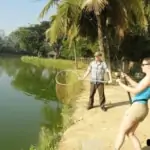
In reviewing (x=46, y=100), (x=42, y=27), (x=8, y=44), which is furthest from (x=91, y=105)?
(x=8, y=44)

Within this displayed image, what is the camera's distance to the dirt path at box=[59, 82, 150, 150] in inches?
287

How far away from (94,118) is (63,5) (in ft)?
26.6

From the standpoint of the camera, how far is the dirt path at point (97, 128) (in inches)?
287

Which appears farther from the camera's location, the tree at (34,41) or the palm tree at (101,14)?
the tree at (34,41)

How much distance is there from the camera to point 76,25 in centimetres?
1864

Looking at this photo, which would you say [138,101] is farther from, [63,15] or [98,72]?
[63,15]

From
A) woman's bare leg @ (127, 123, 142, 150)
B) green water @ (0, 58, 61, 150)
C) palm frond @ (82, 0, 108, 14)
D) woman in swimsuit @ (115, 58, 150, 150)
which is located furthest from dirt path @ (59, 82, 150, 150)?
palm frond @ (82, 0, 108, 14)

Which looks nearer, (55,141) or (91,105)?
(55,141)

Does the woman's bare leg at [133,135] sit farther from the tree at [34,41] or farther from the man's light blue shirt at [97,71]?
the tree at [34,41]

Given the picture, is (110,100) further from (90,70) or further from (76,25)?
(76,25)

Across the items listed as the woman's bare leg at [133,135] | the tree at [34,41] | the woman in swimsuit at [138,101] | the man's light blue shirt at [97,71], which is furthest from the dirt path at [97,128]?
the tree at [34,41]

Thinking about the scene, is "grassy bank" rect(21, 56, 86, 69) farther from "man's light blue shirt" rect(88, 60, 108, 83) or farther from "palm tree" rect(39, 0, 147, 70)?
"man's light blue shirt" rect(88, 60, 108, 83)

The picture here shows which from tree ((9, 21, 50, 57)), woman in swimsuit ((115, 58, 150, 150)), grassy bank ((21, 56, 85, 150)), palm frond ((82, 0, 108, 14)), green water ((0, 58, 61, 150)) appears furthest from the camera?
tree ((9, 21, 50, 57))

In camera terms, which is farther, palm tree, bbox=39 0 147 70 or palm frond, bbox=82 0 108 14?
palm tree, bbox=39 0 147 70
